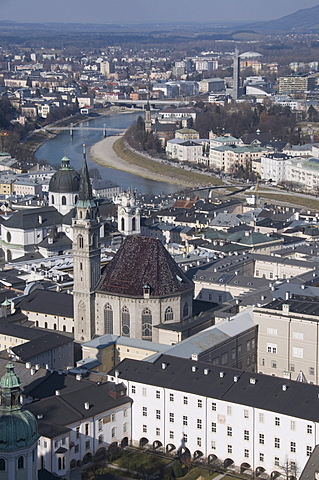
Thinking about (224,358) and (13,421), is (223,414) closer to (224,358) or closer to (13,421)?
(224,358)

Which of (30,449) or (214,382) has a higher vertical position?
(30,449)

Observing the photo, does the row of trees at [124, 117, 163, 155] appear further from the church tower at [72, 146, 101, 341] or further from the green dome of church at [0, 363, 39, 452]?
the green dome of church at [0, 363, 39, 452]

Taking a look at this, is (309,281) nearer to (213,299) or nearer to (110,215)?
(213,299)

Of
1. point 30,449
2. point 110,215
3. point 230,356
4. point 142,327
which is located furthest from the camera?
point 110,215

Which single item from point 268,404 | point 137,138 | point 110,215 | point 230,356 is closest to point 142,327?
point 230,356

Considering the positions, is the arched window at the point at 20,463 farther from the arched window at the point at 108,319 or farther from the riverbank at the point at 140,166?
the riverbank at the point at 140,166

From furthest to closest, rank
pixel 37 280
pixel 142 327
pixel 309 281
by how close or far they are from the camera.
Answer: pixel 37 280 < pixel 309 281 < pixel 142 327
